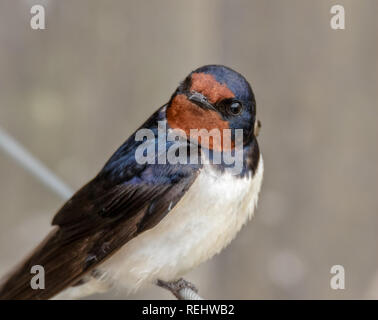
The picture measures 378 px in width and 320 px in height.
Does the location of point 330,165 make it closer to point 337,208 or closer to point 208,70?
point 337,208

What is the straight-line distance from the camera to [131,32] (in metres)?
2.55

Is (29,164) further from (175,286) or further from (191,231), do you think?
(175,286)

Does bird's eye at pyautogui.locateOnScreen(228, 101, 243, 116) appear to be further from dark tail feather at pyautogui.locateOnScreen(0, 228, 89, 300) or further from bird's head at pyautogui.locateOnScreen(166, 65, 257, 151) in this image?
dark tail feather at pyautogui.locateOnScreen(0, 228, 89, 300)

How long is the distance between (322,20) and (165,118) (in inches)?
38.9

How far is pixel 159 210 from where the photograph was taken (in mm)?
1740

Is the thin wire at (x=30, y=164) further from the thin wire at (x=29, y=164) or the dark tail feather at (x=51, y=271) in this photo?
the dark tail feather at (x=51, y=271)

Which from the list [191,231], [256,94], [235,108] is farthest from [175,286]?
[256,94]

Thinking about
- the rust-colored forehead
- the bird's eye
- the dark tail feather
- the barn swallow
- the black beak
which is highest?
Result: the rust-colored forehead

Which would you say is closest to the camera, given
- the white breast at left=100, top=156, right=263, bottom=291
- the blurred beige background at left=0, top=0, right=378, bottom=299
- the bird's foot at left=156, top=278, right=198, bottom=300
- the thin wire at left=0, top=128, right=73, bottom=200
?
the thin wire at left=0, top=128, right=73, bottom=200

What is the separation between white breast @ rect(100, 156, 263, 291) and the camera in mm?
1721

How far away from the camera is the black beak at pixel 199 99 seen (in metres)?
1.64

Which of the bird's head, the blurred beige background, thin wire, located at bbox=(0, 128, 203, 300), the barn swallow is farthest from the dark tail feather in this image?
the blurred beige background

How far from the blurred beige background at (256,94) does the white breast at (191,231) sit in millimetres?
813
